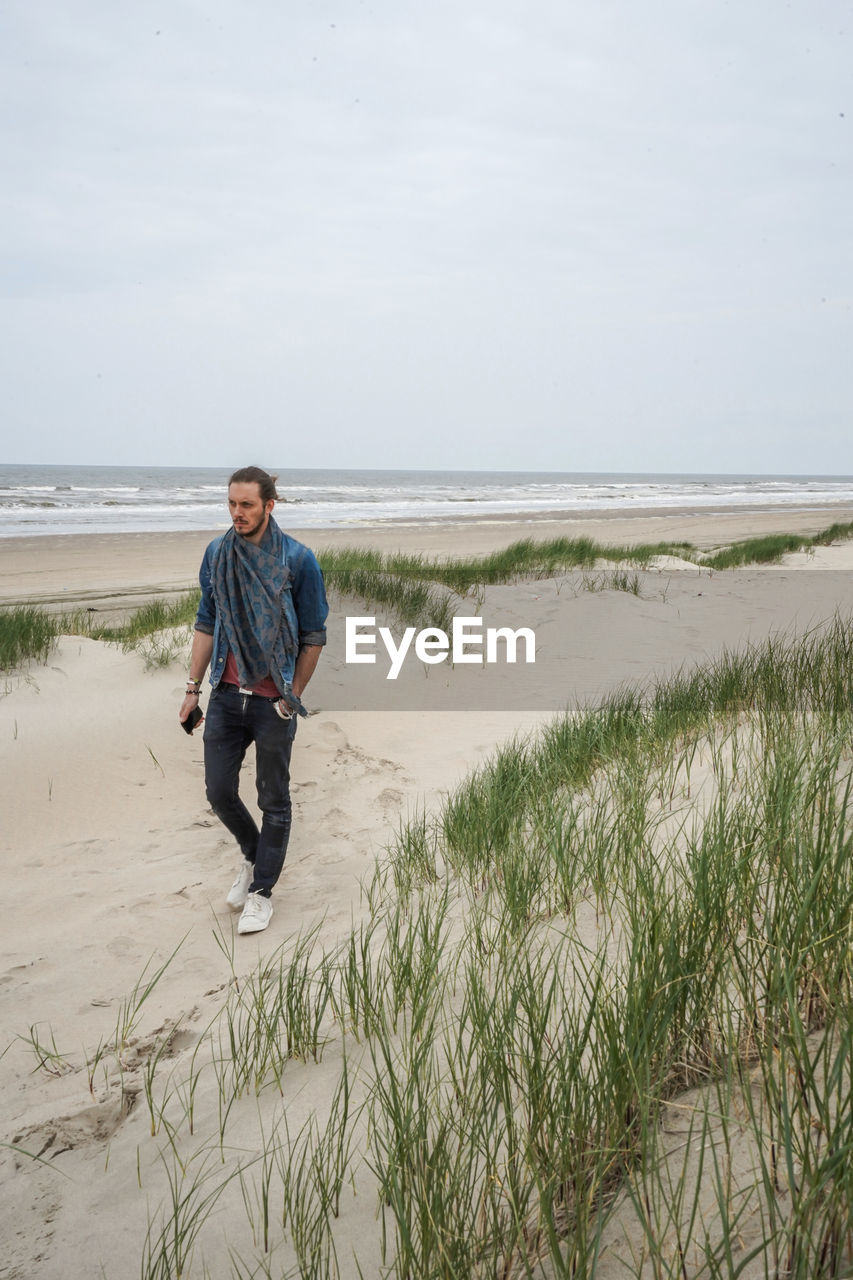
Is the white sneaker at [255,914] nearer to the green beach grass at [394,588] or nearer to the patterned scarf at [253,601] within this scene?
the patterned scarf at [253,601]

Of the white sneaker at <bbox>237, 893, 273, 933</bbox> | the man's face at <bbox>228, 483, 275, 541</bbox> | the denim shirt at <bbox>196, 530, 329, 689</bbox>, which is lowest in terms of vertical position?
the white sneaker at <bbox>237, 893, 273, 933</bbox>

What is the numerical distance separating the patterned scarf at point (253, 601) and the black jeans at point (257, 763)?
0.16 meters

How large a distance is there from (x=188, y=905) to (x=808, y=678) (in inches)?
142

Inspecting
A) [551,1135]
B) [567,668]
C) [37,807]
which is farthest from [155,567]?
[551,1135]

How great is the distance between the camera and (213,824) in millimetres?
5117

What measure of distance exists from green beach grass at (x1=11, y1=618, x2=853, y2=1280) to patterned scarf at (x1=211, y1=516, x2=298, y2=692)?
1229 mm

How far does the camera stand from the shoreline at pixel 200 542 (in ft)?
44.5

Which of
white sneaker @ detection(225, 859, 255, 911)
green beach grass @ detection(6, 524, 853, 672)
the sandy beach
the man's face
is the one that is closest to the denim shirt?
the man's face

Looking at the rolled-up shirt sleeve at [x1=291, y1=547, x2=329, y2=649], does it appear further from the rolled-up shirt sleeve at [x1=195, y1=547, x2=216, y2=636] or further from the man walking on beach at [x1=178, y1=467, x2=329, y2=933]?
the rolled-up shirt sleeve at [x1=195, y1=547, x2=216, y2=636]

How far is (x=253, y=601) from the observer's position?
3482 mm

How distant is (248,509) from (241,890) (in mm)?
1724

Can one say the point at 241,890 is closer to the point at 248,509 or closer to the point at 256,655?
the point at 256,655

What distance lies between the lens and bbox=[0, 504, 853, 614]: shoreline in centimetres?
1357

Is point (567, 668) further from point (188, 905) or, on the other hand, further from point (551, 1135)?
point (551, 1135)
